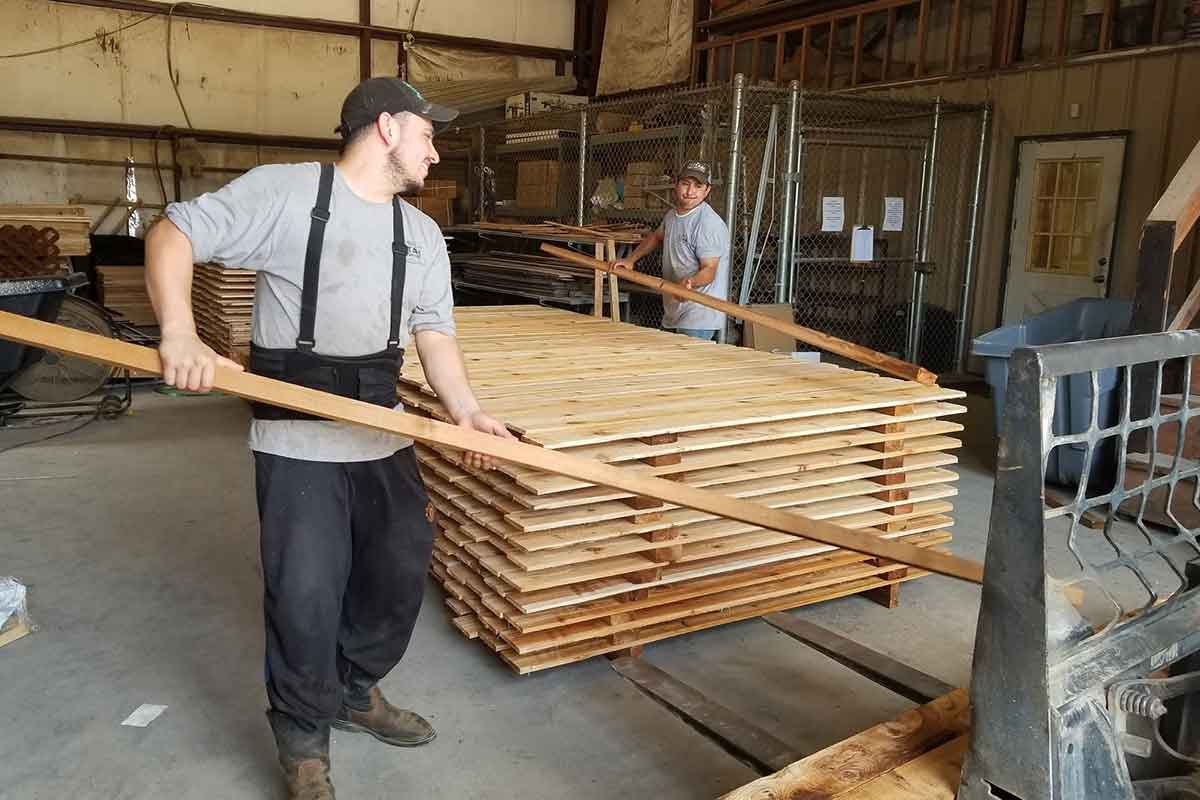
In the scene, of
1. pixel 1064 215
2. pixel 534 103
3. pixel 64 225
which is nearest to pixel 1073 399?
pixel 1064 215

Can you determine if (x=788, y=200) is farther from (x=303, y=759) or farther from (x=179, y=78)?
(x=179, y=78)

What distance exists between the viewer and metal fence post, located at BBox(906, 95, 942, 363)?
9.93 metres

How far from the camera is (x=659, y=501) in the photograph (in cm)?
345

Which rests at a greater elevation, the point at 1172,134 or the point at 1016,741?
the point at 1172,134

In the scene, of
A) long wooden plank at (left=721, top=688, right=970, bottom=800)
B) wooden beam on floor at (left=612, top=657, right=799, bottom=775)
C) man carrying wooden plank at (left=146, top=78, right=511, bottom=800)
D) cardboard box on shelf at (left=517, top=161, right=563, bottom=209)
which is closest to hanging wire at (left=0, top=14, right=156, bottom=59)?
cardboard box on shelf at (left=517, top=161, right=563, bottom=209)

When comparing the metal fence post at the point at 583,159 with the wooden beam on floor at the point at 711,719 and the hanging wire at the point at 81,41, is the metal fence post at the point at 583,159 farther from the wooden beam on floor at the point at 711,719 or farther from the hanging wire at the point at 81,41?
the wooden beam on floor at the point at 711,719

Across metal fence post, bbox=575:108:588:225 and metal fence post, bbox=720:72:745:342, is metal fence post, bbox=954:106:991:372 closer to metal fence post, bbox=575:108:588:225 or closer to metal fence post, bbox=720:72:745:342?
metal fence post, bbox=720:72:745:342

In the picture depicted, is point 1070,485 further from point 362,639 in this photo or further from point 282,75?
point 282,75

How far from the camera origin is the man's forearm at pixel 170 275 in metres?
2.28

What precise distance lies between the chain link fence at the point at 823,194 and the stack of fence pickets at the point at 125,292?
461 centimetres

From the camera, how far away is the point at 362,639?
3150 millimetres

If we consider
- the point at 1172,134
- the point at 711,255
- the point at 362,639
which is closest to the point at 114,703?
the point at 362,639

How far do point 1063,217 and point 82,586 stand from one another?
9181 millimetres

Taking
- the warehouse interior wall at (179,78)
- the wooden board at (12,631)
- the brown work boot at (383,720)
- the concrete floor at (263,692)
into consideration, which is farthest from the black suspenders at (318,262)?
the warehouse interior wall at (179,78)
